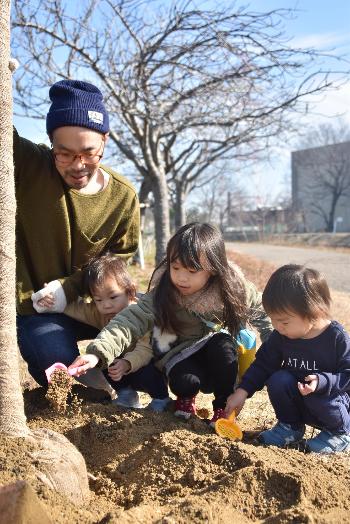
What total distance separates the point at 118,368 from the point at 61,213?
786 mm

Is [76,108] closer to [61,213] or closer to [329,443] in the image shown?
[61,213]

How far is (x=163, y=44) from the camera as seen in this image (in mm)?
7781

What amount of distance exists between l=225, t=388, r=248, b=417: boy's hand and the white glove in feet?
3.10

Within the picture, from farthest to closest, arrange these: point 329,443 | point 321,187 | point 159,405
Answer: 1. point 321,187
2. point 159,405
3. point 329,443

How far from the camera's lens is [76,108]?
260cm

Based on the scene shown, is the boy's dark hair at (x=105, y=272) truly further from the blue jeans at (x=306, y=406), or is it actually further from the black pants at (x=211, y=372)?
the blue jeans at (x=306, y=406)

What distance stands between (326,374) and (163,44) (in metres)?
6.46

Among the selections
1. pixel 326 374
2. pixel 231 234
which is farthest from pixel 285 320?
pixel 231 234

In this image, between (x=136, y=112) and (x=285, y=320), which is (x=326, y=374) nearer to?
(x=285, y=320)

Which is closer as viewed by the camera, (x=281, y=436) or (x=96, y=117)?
(x=281, y=436)

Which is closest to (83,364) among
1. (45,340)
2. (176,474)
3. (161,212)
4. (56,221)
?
(45,340)

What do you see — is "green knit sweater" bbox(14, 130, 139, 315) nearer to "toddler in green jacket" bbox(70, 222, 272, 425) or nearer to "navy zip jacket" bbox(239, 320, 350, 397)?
"toddler in green jacket" bbox(70, 222, 272, 425)

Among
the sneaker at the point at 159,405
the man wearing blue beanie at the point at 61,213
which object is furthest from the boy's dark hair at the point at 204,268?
the man wearing blue beanie at the point at 61,213

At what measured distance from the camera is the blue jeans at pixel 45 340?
2.74m
